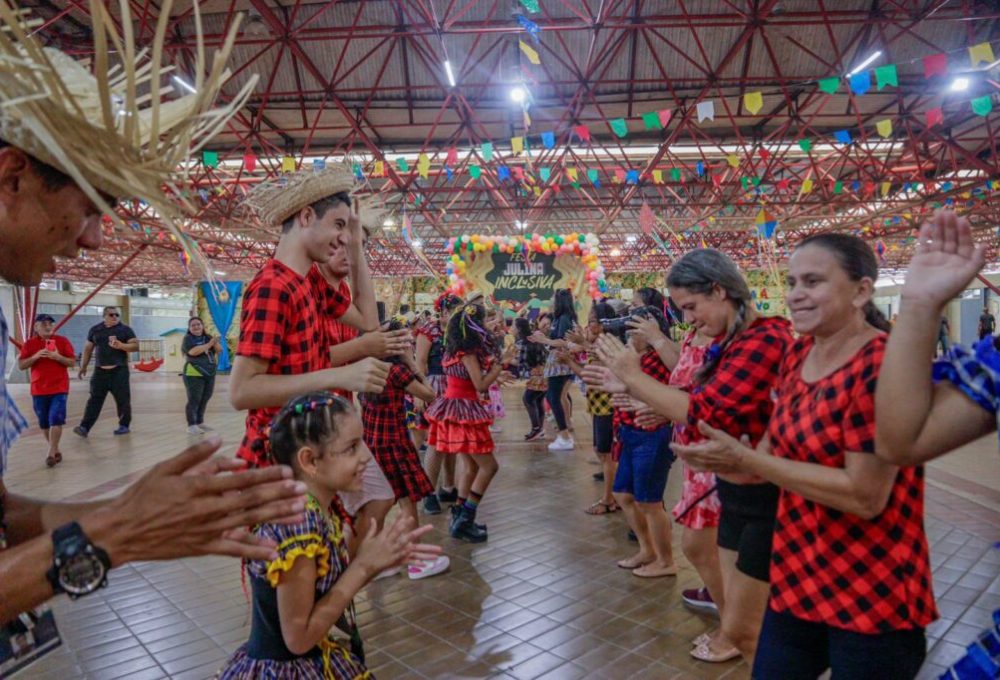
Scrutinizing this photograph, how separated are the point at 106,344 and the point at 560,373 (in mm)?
6072

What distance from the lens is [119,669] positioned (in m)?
2.73

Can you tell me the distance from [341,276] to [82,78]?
4.71 feet

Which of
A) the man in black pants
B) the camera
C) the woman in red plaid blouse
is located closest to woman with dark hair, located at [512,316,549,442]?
the camera

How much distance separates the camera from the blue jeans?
4.72ft

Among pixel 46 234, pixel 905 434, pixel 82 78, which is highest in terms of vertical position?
pixel 82 78

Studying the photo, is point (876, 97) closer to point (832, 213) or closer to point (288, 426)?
point (832, 213)

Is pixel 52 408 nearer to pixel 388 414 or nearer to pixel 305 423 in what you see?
pixel 388 414

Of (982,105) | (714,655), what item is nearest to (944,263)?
(714,655)

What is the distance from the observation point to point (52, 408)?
275 inches

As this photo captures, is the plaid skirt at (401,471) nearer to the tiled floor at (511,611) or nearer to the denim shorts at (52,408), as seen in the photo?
the tiled floor at (511,611)

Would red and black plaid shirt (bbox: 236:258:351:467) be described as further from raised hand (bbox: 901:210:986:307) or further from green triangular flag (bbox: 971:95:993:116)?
green triangular flag (bbox: 971:95:993:116)

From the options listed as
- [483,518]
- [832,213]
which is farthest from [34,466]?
[832,213]

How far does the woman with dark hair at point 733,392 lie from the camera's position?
198cm

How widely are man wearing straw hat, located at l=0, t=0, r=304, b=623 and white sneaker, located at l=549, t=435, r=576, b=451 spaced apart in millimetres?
6720
